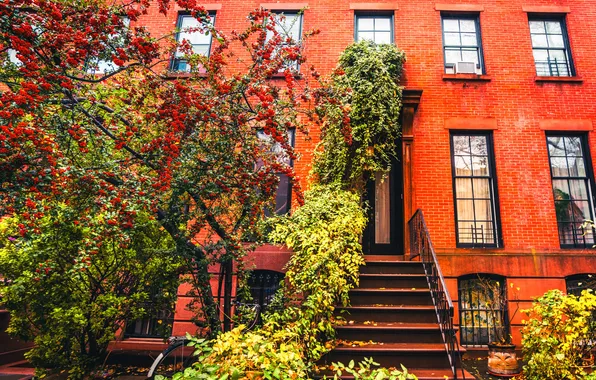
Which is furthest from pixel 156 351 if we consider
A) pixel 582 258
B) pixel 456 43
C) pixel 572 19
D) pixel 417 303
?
pixel 572 19

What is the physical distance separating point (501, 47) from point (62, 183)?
10.2 m

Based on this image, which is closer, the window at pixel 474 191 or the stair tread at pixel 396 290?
the stair tread at pixel 396 290

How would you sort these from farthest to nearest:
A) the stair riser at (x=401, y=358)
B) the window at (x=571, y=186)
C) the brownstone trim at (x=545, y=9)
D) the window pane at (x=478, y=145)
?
the brownstone trim at (x=545, y=9), the window pane at (x=478, y=145), the window at (x=571, y=186), the stair riser at (x=401, y=358)

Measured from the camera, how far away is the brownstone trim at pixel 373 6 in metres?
9.04

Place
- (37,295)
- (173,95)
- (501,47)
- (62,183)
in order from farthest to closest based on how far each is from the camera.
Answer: (501,47), (37,295), (173,95), (62,183)

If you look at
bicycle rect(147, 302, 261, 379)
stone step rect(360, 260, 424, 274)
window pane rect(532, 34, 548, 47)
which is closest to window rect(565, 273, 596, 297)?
stone step rect(360, 260, 424, 274)

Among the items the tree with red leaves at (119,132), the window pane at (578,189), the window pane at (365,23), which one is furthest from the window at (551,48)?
the tree with red leaves at (119,132)

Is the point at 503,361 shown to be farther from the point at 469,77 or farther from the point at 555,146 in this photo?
the point at 469,77

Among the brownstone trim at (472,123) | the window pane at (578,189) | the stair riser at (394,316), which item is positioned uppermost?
the brownstone trim at (472,123)

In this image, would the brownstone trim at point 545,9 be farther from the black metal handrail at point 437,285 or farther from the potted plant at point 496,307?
the potted plant at point 496,307

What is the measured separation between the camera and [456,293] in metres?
7.02

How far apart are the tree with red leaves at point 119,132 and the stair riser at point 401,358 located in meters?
1.79

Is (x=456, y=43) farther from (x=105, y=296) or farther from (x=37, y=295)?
(x=37, y=295)

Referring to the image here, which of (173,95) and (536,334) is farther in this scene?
(536,334)
